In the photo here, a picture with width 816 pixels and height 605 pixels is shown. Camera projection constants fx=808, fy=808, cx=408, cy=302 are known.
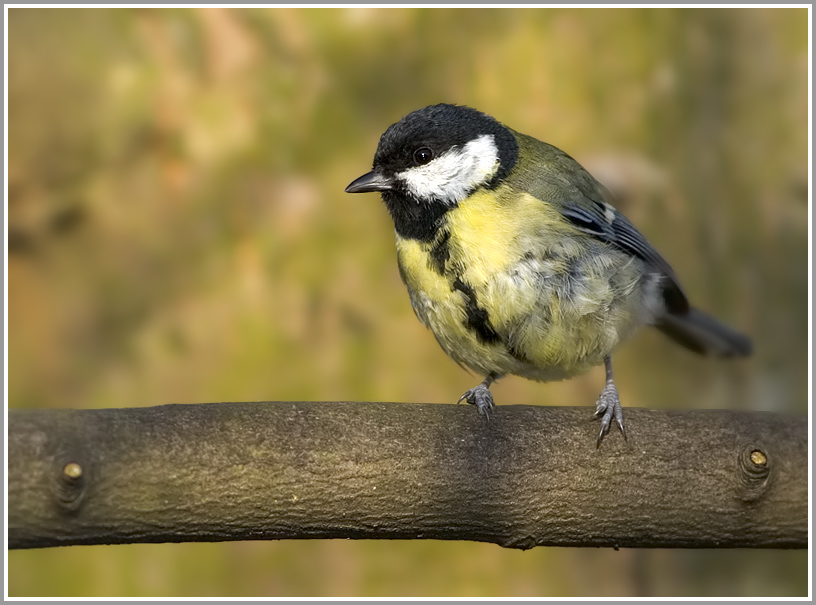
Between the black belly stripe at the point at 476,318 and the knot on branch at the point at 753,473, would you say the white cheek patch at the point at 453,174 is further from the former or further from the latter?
the knot on branch at the point at 753,473

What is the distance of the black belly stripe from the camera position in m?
1.87

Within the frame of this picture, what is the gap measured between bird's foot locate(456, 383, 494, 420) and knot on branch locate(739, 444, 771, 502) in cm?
52

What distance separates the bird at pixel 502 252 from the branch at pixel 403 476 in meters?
0.19

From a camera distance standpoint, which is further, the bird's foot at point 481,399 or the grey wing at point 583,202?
the grey wing at point 583,202

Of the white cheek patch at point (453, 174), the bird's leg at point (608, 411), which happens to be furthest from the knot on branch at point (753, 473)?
the white cheek patch at point (453, 174)

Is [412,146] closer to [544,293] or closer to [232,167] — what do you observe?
[544,293]

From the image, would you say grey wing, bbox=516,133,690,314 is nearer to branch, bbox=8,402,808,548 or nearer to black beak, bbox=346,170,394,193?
black beak, bbox=346,170,394,193

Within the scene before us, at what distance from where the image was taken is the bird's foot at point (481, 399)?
68.2 inches

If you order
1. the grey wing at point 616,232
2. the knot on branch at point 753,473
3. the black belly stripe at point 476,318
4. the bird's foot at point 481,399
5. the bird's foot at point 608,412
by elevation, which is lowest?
the knot on branch at point 753,473

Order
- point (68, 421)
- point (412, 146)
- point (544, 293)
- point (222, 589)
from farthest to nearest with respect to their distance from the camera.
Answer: point (222, 589) < point (412, 146) < point (544, 293) < point (68, 421)

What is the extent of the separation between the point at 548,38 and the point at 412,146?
1263mm

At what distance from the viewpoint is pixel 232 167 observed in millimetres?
2941

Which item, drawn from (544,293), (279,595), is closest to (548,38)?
(544,293)

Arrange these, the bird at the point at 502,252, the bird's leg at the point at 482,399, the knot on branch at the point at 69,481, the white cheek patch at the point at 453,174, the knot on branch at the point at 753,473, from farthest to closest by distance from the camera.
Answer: the white cheek patch at the point at 453,174
the bird at the point at 502,252
the bird's leg at the point at 482,399
the knot on branch at the point at 753,473
the knot on branch at the point at 69,481
